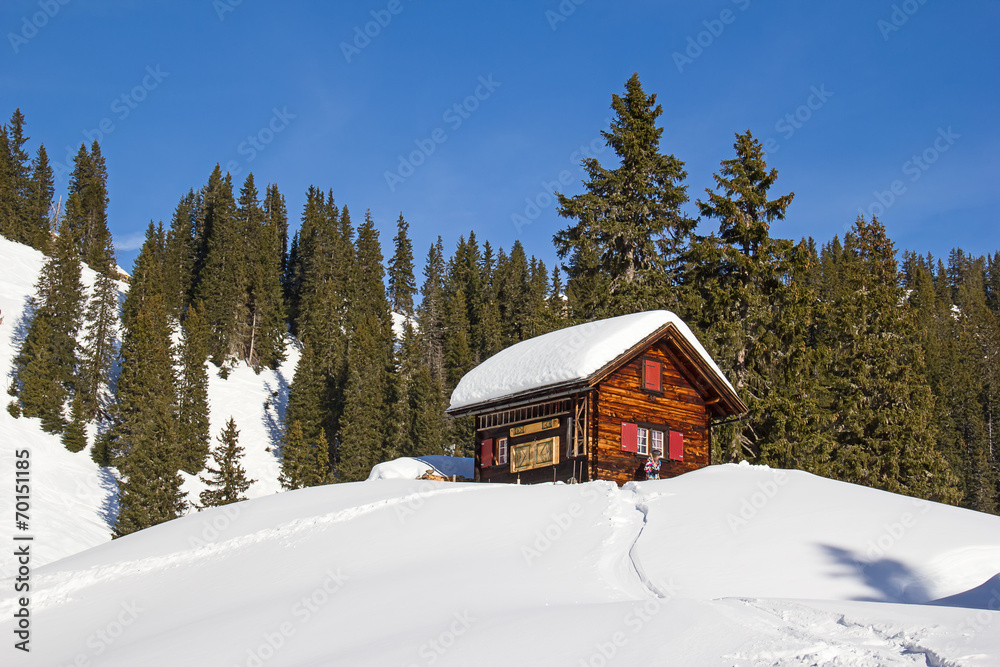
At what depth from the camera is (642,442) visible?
30688 millimetres

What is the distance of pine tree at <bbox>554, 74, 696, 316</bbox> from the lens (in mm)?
44344

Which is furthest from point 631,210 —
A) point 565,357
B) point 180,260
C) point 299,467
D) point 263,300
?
point 180,260

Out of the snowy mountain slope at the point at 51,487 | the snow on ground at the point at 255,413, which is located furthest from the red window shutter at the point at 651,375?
the snow on ground at the point at 255,413

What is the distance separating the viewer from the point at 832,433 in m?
40.6

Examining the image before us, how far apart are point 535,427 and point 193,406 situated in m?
40.4

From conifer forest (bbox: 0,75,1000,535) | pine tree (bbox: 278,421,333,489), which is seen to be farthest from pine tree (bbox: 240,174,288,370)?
pine tree (bbox: 278,421,333,489)

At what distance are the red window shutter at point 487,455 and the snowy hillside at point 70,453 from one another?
2232cm

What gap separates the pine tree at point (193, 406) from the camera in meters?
60.6

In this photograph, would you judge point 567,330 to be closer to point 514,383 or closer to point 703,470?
point 514,383

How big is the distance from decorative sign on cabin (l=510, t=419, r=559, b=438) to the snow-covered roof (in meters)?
1.42
